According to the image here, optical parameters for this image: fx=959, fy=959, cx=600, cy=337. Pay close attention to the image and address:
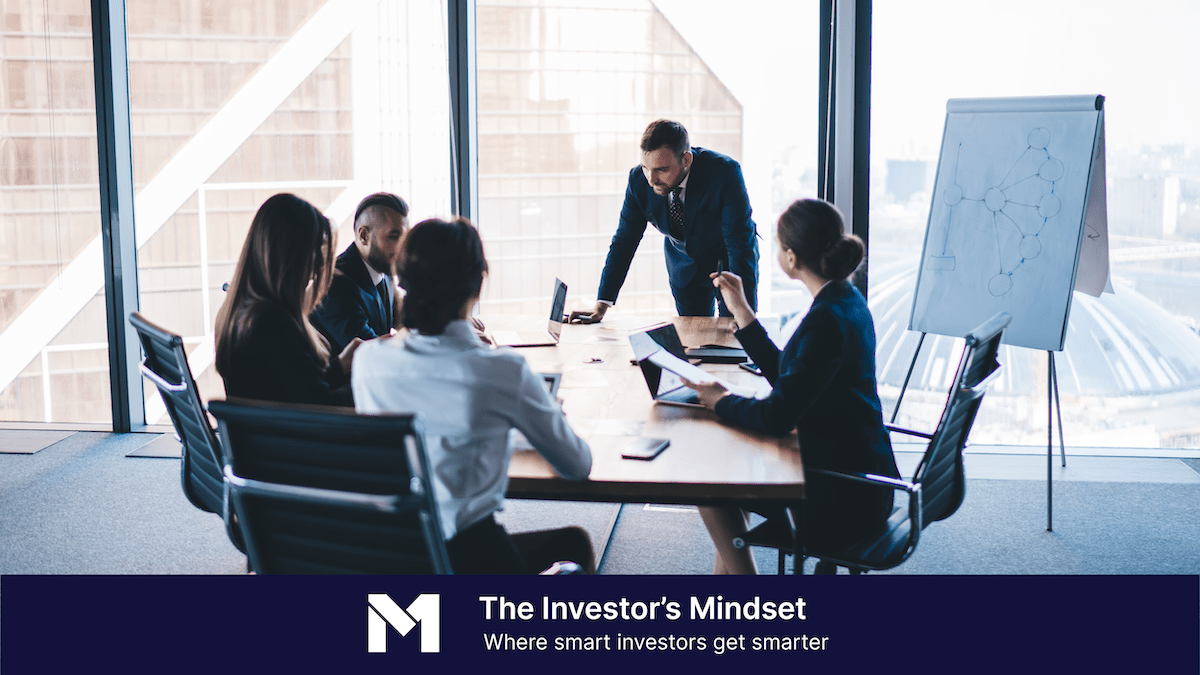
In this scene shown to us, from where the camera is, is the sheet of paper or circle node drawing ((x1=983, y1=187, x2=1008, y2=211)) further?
circle node drawing ((x1=983, y1=187, x2=1008, y2=211))

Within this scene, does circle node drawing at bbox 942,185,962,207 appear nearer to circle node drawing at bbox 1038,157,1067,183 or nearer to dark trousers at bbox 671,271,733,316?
circle node drawing at bbox 1038,157,1067,183

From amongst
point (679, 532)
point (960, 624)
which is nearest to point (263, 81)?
point (679, 532)

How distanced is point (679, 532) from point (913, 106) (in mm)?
2222

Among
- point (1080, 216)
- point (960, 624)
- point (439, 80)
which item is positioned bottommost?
point (960, 624)

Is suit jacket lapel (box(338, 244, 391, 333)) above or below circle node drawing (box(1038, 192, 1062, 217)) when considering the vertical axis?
below

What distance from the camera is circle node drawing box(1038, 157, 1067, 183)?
339cm

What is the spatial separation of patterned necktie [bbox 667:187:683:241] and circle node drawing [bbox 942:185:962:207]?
3.30 feet

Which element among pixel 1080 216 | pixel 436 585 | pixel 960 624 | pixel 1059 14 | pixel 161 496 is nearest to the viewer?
pixel 436 585

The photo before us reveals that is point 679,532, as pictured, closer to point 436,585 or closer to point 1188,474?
point 436,585

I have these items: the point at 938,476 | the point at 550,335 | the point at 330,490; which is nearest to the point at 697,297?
the point at 550,335

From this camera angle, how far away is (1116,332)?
4.22 m

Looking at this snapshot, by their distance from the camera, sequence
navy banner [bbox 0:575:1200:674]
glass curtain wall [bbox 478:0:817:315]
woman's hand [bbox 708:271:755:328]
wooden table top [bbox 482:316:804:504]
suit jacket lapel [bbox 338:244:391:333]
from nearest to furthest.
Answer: wooden table top [bbox 482:316:804:504] → navy banner [bbox 0:575:1200:674] → woman's hand [bbox 708:271:755:328] → suit jacket lapel [bbox 338:244:391:333] → glass curtain wall [bbox 478:0:817:315]

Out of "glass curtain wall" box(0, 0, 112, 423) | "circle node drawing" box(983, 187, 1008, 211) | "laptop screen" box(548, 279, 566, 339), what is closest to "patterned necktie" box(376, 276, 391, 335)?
"laptop screen" box(548, 279, 566, 339)

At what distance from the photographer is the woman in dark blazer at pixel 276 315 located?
1970mm
